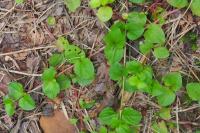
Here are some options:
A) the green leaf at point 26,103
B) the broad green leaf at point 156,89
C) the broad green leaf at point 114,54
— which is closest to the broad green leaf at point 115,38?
the broad green leaf at point 114,54

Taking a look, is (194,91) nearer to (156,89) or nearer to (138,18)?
(156,89)

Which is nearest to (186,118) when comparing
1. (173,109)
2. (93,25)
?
(173,109)

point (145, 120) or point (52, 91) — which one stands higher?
point (52, 91)

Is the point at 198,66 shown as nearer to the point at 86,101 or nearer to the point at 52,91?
the point at 86,101

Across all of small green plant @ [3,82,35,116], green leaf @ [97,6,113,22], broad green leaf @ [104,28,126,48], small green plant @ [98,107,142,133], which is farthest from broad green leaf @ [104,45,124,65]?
small green plant @ [3,82,35,116]

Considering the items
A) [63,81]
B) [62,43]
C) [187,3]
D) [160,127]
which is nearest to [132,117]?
[160,127]

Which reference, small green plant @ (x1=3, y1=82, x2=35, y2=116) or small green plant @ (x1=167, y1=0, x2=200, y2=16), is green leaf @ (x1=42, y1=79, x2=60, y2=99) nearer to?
small green plant @ (x1=3, y1=82, x2=35, y2=116)
